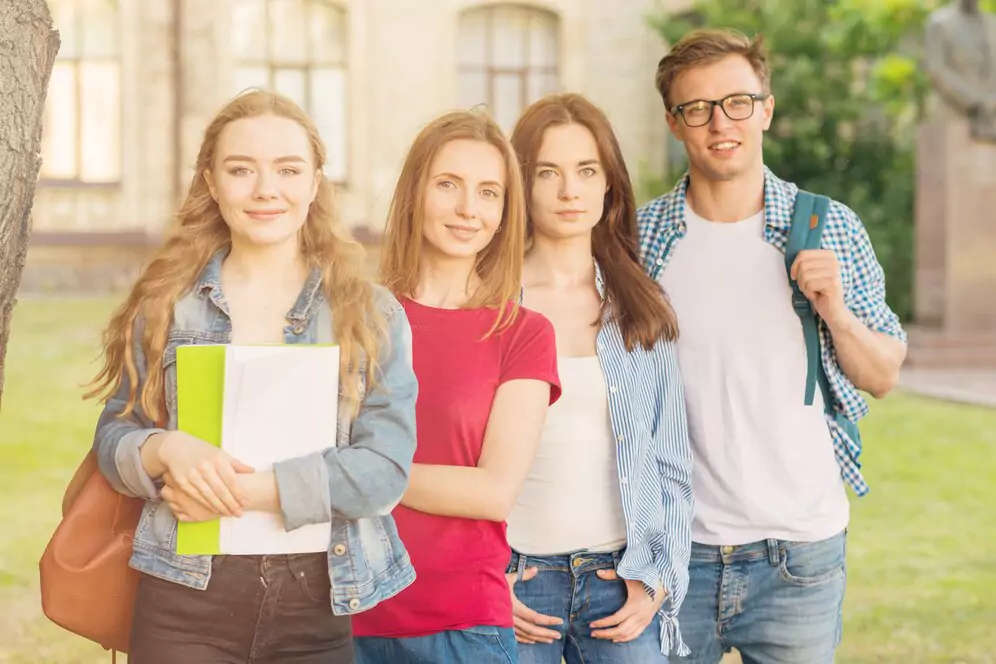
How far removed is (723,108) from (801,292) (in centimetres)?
45

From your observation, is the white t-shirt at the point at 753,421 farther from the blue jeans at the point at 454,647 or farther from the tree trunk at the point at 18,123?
the tree trunk at the point at 18,123

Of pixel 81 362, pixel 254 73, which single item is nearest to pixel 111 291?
pixel 254 73

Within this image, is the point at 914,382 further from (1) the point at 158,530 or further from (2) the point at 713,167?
(1) the point at 158,530

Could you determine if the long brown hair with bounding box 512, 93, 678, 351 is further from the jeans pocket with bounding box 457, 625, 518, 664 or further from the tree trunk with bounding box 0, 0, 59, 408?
the tree trunk with bounding box 0, 0, 59, 408

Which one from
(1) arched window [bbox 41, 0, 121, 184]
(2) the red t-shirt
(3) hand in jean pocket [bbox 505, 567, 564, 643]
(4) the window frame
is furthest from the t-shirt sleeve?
(1) arched window [bbox 41, 0, 121, 184]

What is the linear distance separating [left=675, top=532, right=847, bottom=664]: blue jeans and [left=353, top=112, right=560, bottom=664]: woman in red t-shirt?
1.96 ft

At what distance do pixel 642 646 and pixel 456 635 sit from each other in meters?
0.46

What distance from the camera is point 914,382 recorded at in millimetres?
13164

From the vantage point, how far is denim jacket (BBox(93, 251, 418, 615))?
2321mm

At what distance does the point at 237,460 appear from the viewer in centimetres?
230

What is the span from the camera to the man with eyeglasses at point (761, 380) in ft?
10.2

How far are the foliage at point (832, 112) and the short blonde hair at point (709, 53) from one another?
49.4 ft

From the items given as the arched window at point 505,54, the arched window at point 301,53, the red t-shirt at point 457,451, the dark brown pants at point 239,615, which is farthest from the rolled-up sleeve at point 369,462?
the arched window at point 505,54

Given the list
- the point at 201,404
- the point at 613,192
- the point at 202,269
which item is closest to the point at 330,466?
the point at 201,404
